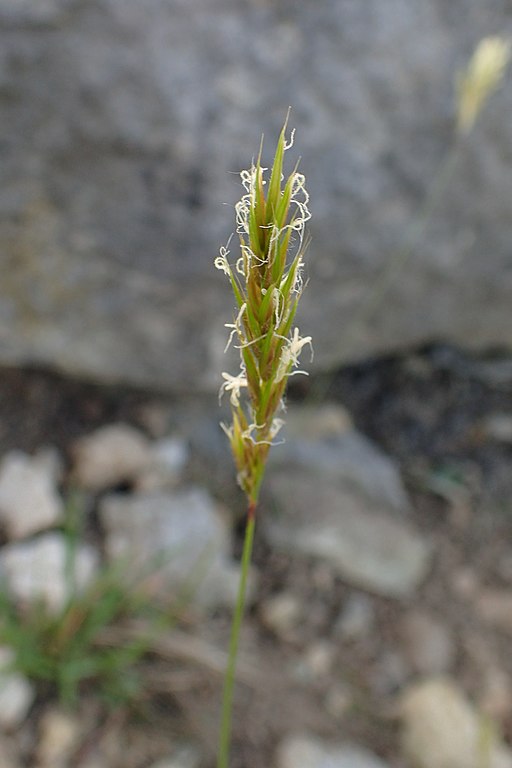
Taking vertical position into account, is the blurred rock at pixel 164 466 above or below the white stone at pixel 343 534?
above

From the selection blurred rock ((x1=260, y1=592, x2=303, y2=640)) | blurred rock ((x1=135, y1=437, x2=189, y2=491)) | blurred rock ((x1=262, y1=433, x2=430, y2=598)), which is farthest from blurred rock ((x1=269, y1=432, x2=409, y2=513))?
blurred rock ((x1=260, y1=592, x2=303, y2=640))

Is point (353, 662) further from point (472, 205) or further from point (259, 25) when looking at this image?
point (259, 25)

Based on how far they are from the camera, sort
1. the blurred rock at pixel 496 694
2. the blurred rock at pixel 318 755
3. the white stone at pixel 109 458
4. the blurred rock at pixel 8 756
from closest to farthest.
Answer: the blurred rock at pixel 8 756, the blurred rock at pixel 318 755, the blurred rock at pixel 496 694, the white stone at pixel 109 458

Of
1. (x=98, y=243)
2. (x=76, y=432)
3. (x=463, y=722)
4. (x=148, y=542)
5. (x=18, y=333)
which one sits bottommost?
(x=463, y=722)

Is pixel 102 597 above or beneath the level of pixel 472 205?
beneath

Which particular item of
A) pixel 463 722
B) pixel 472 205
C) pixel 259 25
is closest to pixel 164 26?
pixel 259 25

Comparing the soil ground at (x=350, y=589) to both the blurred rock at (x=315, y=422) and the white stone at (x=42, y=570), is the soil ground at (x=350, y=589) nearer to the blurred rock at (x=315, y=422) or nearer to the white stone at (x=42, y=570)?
the blurred rock at (x=315, y=422)

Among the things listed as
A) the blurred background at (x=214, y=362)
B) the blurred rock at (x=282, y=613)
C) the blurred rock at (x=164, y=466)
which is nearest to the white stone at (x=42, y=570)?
the blurred background at (x=214, y=362)

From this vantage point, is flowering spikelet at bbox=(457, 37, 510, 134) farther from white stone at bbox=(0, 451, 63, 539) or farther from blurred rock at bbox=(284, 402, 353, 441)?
white stone at bbox=(0, 451, 63, 539)
